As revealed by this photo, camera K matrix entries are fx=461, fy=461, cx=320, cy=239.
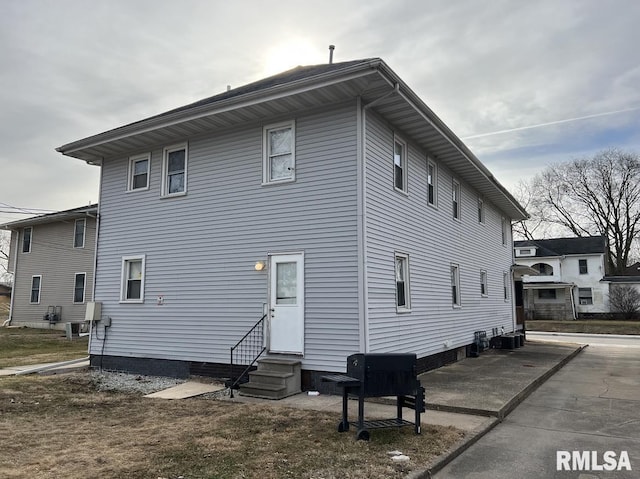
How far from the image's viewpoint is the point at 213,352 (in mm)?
9406

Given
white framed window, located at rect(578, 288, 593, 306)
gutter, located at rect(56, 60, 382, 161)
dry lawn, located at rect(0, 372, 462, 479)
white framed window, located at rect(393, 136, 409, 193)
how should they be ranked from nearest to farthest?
dry lawn, located at rect(0, 372, 462, 479) → gutter, located at rect(56, 60, 382, 161) → white framed window, located at rect(393, 136, 409, 193) → white framed window, located at rect(578, 288, 593, 306)

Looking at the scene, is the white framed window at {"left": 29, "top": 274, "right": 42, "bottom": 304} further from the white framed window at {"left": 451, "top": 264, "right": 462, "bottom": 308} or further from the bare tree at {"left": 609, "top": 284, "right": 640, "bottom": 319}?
the bare tree at {"left": 609, "top": 284, "right": 640, "bottom": 319}

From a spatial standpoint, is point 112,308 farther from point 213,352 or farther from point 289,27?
point 289,27

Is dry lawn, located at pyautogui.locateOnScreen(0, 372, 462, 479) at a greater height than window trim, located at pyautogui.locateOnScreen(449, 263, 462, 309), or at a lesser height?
lesser

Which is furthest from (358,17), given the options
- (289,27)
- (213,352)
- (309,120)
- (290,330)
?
(213,352)

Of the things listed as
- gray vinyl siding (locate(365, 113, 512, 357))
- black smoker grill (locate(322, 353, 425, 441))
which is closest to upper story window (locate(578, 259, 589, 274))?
gray vinyl siding (locate(365, 113, 512, 357))

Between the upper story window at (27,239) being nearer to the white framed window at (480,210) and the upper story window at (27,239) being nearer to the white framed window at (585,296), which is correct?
the white framed window at (480,210)

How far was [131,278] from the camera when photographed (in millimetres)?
10992

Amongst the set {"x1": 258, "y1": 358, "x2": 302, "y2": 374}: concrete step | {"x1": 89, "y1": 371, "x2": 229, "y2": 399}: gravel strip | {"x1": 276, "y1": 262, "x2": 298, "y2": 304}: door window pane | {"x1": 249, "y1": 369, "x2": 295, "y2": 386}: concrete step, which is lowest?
{"x1": 89, "y1": 371, "x2": 229, "y2": 399}: gravel strip

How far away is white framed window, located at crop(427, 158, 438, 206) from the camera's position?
11328 millimetres

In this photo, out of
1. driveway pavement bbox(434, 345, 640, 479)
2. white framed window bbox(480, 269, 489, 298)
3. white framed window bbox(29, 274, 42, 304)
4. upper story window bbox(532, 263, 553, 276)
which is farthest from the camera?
upper story window bbox(532, 263, 553, 276)

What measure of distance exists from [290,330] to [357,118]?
403cm

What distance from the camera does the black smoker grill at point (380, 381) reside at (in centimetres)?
520

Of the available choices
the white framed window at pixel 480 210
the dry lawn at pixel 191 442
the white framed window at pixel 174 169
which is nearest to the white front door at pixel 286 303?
the dry lawn at pixel 191 442
